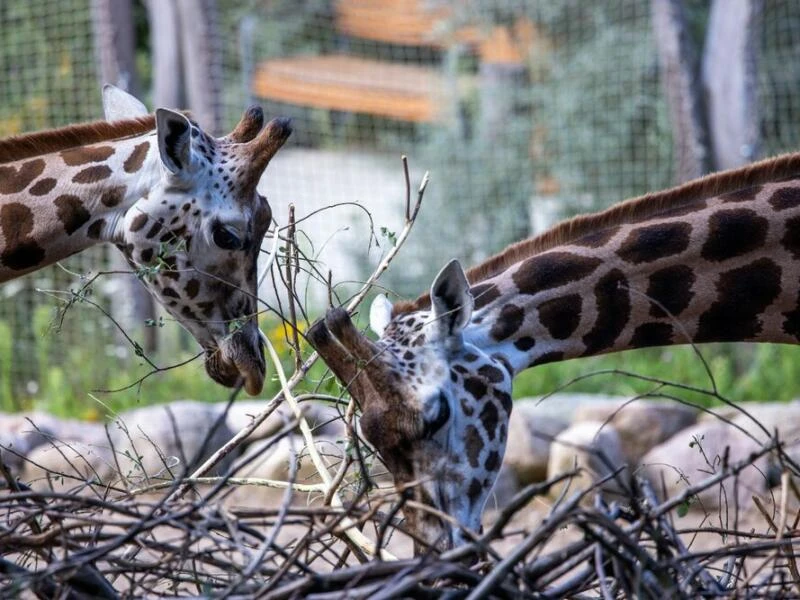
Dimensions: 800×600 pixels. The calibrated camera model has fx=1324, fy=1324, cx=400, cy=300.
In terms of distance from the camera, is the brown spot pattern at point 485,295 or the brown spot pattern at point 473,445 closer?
the brown spot pattern at point 473,445

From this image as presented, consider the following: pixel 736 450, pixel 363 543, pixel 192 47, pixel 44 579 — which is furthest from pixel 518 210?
pixel 44 579

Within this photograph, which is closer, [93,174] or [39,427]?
[93,174]

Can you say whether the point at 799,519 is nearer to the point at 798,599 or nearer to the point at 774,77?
the point at 798,599

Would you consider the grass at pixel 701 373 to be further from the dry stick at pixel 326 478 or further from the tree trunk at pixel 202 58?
the dry stick at pixel 326 478

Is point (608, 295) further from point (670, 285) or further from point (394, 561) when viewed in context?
point (394, 561)

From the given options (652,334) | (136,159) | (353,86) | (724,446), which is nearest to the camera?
(652,334)

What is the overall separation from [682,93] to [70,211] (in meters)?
4.75

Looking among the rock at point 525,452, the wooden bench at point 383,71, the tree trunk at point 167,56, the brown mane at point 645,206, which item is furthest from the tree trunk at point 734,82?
the brown mane at point 645,206

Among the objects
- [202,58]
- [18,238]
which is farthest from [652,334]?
[202,58]

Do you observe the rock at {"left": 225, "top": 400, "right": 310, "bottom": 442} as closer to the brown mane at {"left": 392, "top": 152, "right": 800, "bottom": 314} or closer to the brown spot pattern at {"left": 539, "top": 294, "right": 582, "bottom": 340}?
the brown mane at {"left": 392, "top": 152, "right": 800, "bottom": 314}

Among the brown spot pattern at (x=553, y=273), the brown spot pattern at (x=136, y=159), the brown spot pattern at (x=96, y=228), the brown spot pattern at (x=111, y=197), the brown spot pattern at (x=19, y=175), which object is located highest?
the brown spot pattern at (x=136, y=159)

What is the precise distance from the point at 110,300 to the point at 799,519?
19.5ft

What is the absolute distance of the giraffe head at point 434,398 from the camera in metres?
3.06

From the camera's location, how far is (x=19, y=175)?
3754mm
